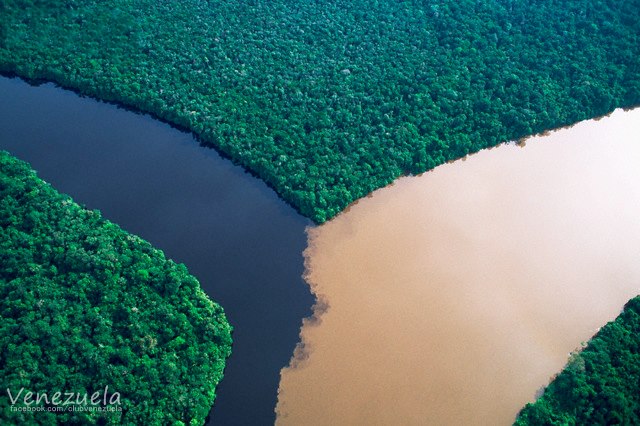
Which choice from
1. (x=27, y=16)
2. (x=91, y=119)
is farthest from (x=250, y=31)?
(x=27, y=16)

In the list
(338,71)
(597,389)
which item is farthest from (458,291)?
(338,71)

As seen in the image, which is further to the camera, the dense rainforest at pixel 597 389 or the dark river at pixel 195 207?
the dark river at pixel 195 207

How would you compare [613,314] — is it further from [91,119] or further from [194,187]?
[91,119]

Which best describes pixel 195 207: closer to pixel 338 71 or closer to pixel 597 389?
pixel 338 71
